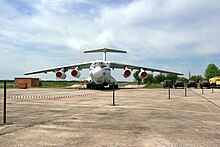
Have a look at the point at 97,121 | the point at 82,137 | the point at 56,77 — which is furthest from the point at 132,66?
the point at 82,137

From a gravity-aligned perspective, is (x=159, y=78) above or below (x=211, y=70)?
below

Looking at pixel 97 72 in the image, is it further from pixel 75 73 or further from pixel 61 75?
pixel 61 75

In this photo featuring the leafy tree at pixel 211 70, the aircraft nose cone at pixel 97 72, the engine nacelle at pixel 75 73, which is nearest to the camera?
the aircraft nose cone at pixel 97 72

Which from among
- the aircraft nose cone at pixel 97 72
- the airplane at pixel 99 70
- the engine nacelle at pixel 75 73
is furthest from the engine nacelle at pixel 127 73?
the engine nacelle at pixel 75 73

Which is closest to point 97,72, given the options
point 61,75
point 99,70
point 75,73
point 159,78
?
point 99,70

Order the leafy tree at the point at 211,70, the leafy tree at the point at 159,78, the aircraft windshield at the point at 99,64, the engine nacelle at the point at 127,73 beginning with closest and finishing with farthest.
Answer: the aircraft windshield at the point at 99,64 → the engine nacelle at the point at 127,73 → the leafy tree at the point at 159,78 → the leafy tree at the point at 211,70

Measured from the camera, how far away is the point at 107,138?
5.90m

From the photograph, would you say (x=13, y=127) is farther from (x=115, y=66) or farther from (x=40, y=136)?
(x=115, y=66)

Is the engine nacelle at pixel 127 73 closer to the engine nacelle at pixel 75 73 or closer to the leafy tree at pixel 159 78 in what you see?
the engine nacelle at pixel 75 73

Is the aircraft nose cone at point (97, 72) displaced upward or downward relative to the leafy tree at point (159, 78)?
downward

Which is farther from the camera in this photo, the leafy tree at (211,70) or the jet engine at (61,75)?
the leafy tree at (211,70)

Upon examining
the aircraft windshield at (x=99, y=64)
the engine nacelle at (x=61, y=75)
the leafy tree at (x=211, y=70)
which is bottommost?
the engine nacelle at (x=61, y=75)

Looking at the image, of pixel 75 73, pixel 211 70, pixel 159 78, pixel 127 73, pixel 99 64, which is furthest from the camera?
pixel 211 70

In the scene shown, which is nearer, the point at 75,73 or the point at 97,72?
the point at 97,72
